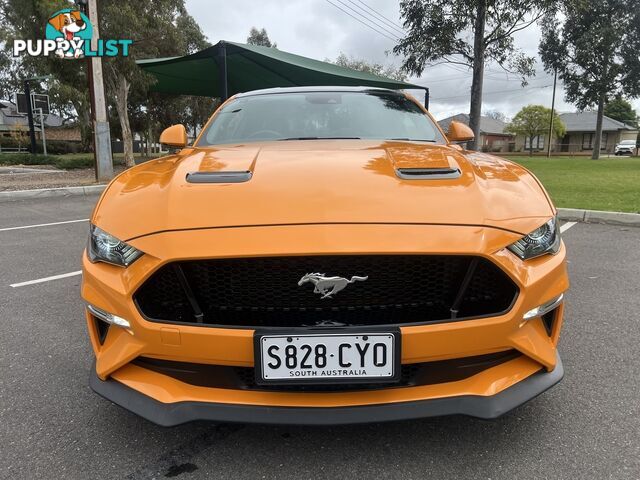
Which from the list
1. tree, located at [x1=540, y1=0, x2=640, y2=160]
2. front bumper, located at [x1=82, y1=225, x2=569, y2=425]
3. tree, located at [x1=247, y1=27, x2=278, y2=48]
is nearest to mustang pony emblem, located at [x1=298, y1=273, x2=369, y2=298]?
front bumper, located at [x1=82, y1=225, x2=569, y2=425]

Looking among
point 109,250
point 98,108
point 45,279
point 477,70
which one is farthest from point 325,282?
point 477,70

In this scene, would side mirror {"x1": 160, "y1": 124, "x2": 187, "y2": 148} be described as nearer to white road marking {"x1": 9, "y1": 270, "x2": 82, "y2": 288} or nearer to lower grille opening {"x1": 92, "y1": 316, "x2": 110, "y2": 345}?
lower grille opening {"x1": 92, "y1": 316, "x2": 110, "y2": 345}

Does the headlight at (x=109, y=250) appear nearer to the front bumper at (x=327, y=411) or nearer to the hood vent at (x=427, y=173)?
the front bumper at (x=327, y=411)

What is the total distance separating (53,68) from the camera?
15.9m

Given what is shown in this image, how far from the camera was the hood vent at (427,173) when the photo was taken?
6.09ft

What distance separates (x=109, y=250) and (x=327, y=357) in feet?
2.78

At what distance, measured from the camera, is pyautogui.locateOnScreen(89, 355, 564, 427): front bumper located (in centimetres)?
148

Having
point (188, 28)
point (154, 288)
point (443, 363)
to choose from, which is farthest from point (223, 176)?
point (188, 28)

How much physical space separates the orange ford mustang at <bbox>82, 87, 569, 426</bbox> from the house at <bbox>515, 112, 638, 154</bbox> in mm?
62138

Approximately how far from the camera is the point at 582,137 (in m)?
59.9

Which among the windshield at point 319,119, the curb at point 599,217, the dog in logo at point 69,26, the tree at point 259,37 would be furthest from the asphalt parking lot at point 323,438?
the tree at point 259,37

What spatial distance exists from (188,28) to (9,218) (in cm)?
2556

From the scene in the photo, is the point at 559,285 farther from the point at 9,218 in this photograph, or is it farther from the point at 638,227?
the point at 9,218

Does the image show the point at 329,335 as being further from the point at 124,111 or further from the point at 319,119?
the point at 124,111
